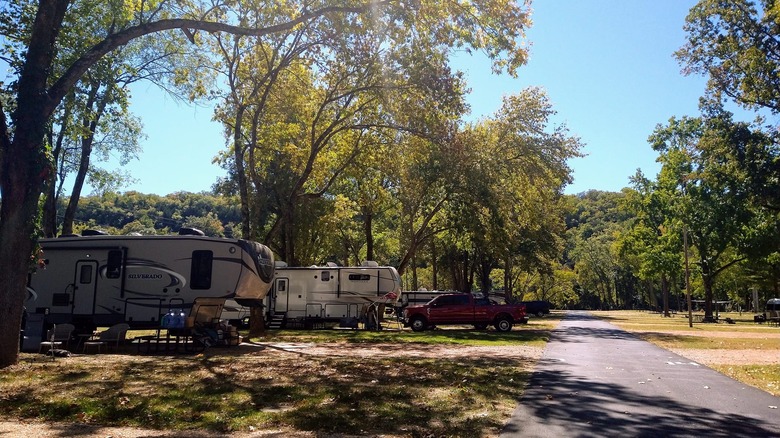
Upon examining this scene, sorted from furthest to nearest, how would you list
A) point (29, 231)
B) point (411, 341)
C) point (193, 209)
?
point (193, 209) < point (411, 341) < point (29, 231)

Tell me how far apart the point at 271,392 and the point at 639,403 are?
5.82 metres

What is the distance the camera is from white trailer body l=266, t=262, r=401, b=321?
93.5ft

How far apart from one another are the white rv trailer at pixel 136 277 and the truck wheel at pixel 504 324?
14145 mm

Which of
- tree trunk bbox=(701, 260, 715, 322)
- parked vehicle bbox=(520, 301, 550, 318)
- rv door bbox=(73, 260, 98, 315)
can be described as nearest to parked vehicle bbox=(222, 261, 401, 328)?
rv door bbox=(73, 260, 98, 315)

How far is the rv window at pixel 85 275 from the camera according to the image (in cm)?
1792

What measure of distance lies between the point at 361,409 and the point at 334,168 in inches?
794

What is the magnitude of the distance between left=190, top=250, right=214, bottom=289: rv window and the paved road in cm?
967

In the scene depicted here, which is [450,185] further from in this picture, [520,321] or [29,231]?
[29,231]

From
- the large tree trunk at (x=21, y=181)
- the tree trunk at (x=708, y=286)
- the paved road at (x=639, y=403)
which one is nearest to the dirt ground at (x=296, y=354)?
the paved road at (x=639, y=403)

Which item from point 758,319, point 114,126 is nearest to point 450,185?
point 114,126

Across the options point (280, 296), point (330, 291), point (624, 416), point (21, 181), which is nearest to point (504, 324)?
point (330, 291)

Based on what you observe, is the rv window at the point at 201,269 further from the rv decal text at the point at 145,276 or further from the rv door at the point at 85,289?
the rv door at the point at 85,289

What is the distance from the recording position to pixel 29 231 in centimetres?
1192

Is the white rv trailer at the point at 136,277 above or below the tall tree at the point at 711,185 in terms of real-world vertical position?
below
